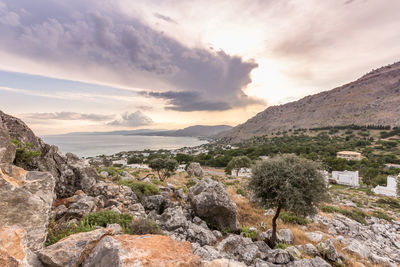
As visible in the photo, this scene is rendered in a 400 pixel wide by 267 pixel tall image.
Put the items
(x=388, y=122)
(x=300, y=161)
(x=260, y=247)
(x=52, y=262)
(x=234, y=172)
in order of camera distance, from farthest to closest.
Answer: (x=388, y=122) < (x=234, y=172) < (x=300, y=161) < (x=260, y=247) < (x=52, y=262)

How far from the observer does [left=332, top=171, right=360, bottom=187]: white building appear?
45.4 m

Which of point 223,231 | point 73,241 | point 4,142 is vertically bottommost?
point 223,231

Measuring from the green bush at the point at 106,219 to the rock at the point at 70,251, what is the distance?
2.55 meters

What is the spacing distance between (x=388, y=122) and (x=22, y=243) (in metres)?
206

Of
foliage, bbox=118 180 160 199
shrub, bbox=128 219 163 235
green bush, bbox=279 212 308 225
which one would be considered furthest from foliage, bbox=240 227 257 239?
foliage, bbox=118 180 160 199

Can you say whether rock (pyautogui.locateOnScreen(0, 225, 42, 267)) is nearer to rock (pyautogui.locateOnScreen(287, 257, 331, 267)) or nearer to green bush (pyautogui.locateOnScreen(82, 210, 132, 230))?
green bush (pyautogui.locateOnScreen(82, 210, 132, 230))

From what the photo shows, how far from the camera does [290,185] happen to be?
8.68 m

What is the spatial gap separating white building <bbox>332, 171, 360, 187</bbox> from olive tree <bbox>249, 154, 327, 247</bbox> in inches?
1991

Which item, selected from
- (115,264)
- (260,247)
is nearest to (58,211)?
(115,264)

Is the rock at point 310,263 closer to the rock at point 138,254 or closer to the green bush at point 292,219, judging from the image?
the rock at point 138,254

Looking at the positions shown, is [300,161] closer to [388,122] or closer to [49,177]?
[49,177]

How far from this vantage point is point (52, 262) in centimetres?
371

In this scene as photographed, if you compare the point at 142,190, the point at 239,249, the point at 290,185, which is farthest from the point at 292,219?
the point at 142,190

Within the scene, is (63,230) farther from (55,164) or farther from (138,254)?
(55,164)
